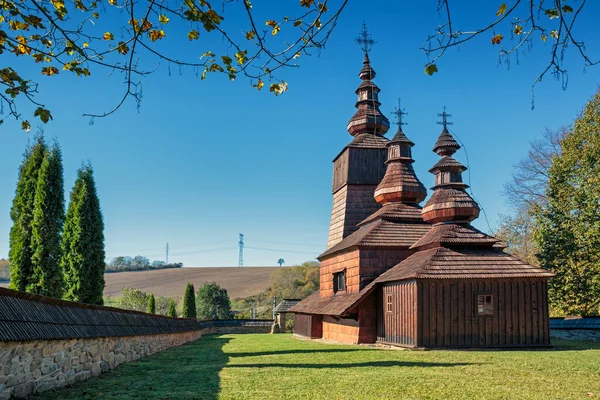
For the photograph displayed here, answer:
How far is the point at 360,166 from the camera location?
32.0 meters

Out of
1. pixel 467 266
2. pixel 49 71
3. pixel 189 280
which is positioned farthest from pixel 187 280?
pixel 49 71

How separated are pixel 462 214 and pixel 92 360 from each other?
16098 millimetres

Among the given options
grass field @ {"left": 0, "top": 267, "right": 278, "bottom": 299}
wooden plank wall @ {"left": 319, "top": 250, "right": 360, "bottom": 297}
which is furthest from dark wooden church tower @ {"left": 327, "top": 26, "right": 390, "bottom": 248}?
grass field @ {"left": 0, "top": 267, "right": 278, "bottom": 299}

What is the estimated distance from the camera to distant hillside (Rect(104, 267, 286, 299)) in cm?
7975

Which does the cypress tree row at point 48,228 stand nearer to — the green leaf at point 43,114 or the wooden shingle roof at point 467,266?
the wooden shingle roof at point 467,266

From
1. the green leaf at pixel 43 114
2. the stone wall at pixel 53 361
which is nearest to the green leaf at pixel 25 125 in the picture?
the green leaf at pixel 43 114

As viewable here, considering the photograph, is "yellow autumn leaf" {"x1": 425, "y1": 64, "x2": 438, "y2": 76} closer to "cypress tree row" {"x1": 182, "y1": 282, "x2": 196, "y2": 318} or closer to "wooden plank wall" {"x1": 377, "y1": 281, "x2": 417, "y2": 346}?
"wooden plank wall" {"x1": 377, "y1": 281, "x2": 417, "y2": 346}

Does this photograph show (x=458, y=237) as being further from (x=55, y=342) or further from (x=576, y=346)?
(x=55, y=342)

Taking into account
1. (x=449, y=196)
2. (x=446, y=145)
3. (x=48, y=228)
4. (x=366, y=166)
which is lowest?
(x=48, y=228)

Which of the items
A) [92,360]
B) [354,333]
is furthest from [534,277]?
[92,360]

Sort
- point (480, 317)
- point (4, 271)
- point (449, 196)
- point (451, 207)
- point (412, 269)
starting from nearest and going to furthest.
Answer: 1. point (480, 317)
2. point (412, 269)
3. point (451, 207)
4. point (449, 196)
5. point (4, 271)

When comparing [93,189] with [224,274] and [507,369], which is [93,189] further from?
[224,274]

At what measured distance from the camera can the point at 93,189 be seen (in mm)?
22562

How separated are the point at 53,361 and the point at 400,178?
2140 cm
